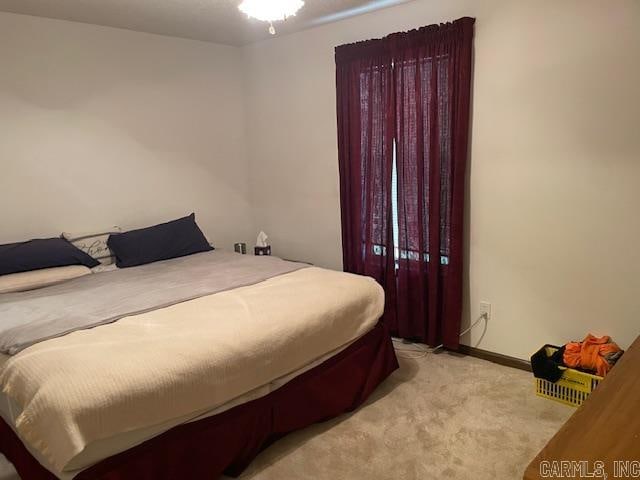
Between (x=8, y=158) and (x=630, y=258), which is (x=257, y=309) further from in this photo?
(x=8, y=158)

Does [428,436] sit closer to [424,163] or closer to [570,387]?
[570,387]

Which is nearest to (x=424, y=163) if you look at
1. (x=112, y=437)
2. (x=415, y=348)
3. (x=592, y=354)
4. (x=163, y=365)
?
(x=415, y=348)

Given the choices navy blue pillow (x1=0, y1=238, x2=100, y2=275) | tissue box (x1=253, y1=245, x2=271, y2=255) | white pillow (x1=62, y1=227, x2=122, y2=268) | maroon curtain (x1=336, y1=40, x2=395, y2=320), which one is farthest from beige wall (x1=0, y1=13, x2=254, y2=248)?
maroon curtain (x1=336, y1=40, x2=395, y2=320)

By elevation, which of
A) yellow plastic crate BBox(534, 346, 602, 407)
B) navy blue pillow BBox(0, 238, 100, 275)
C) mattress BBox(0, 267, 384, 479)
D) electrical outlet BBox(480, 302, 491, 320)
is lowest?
yellow plastic crate BBox(534, 346, 602, 407)

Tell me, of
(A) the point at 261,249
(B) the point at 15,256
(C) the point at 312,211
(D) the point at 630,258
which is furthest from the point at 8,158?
(D) the point at 630,258

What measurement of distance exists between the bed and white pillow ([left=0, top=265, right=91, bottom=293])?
0.26ft

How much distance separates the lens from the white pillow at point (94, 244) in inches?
129

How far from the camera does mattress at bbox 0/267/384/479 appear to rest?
60.1 inches

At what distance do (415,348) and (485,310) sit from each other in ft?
1.83

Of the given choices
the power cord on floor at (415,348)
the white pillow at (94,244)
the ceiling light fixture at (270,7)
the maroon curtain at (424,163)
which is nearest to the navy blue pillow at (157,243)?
the white pillow at (94,244)

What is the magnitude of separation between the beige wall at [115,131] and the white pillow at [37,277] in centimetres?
47

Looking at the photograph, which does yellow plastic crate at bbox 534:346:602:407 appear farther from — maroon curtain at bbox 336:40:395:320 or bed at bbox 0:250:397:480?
maroon curtain at bbox 336:40:395:320

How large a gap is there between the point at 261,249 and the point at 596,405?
301cm

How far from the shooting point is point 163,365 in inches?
67.8
